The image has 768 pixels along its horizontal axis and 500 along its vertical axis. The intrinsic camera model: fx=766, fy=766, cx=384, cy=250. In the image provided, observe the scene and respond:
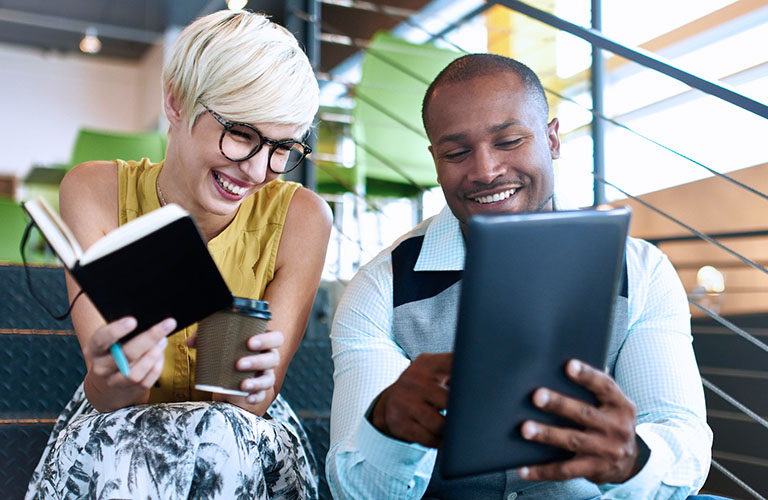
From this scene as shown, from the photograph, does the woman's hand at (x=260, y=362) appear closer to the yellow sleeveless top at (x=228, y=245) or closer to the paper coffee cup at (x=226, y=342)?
the paper coffee cup at (x=226, y=342)

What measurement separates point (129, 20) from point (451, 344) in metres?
7.49

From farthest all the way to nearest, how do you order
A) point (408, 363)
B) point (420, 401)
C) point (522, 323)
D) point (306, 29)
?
point (306, 29) → point (408, 363) → point (420, 401) → point (522, 323)

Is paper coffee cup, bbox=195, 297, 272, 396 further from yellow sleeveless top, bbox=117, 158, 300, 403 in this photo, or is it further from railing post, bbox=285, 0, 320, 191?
railing post, bbox=285, 0, 320, 191

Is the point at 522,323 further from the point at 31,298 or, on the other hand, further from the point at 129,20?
the point at 129,20

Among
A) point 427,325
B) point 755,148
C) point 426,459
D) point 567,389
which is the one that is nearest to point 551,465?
point 567,389

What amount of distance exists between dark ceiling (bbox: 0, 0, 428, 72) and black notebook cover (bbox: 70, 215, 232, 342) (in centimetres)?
592

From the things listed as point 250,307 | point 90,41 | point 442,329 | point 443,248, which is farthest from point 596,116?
point 90,41

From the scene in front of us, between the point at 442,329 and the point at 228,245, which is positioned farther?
the point at 228,245

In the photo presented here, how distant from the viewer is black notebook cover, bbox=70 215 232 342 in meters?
0.95

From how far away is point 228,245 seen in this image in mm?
1524

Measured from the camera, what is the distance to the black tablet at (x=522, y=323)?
828mm

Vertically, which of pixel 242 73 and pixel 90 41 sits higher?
pixel 90 41

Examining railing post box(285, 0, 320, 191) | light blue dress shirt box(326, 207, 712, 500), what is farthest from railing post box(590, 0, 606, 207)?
railing post box(285, 0, 320, 191)

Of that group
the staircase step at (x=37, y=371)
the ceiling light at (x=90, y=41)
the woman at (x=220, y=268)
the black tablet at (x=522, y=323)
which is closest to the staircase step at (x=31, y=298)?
the staircase step at (x=37, y=371)
